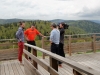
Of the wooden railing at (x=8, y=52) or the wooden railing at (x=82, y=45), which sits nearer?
the wooden railing at (x=8, y=52)

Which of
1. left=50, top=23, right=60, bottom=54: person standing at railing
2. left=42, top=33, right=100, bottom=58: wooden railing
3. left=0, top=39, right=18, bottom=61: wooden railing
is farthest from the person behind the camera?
left=42, top=33, right=100, bottom=58: wooden railing

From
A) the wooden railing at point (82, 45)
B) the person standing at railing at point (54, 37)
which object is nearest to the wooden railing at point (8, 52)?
the wooden railing at point (82, 45)

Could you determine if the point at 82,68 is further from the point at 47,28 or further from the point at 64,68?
the point at 47,28

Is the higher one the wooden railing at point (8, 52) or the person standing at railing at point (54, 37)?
the person standing at railing at point (54, 37)

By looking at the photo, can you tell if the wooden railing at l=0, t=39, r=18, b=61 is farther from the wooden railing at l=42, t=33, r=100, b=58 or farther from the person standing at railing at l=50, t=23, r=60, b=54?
the person standing at railing at l=50, t=23, r=60, b=54

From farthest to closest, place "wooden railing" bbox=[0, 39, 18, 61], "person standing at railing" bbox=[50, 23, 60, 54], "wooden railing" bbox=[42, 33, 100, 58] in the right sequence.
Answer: "wooden railing" bbox=[42, 33, 100, 58] → "wooden railing" bbox=[0, 39, 18, 61] → "person standing at railing" bbox=[50, 23, 60, 54]

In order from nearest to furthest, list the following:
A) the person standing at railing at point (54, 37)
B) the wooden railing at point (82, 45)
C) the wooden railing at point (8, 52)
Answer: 1. the person standing at railing at point (54, 37)
2. the wooden railing at point (8, 52)
3. the wooden railing at point (82, 45)

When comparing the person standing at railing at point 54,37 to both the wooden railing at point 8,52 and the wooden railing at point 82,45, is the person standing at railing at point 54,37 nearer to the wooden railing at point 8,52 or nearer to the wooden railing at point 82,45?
the wooden railing at point 8,52

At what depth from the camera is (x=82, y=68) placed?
1.93 m

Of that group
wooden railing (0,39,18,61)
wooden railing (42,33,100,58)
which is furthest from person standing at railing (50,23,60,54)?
wooden railing (42,33,100,58)

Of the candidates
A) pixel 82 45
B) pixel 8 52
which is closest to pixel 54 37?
pixel 8 52

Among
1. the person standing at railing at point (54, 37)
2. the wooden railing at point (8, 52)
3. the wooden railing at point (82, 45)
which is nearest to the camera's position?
the person standing at railing at point (54, 37)

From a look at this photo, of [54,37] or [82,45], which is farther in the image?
[82,45]

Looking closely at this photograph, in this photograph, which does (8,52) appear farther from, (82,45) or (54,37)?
(82,45)
